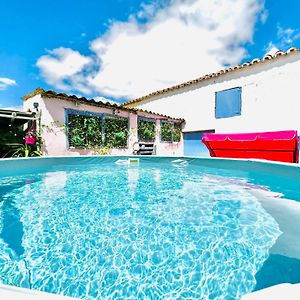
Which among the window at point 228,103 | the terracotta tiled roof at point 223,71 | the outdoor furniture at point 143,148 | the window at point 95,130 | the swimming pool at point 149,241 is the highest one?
the terracotta tiled roof at point 223,71

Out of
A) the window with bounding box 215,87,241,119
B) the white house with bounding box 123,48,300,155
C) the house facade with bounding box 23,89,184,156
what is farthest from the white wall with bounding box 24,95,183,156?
the window with bounding box 215,87,241,119

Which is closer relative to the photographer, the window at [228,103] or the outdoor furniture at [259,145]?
the outdoor furniture at [259,145]

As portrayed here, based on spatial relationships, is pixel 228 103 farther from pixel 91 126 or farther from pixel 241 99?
pixel 91 126

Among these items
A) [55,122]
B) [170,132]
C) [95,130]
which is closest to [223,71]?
[170,132]

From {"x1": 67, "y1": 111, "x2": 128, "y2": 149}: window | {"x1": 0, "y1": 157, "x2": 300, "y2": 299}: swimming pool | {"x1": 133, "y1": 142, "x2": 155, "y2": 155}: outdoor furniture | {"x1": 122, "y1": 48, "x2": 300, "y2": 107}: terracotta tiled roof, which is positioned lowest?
{"x1": 0, "y1": 157, "x2": 300, "y2": 299}: swimming pool

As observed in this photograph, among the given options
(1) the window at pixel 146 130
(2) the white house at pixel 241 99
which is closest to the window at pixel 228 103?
(2) the white house at pixel 241 99

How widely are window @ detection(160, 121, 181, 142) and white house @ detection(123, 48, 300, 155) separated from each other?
55 centimetres

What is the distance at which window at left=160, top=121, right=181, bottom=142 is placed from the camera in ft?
42.7

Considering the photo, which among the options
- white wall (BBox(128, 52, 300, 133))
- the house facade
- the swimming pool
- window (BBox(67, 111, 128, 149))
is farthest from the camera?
window (BBox(67, 111, 128, 149))

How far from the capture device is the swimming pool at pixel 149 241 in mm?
1556

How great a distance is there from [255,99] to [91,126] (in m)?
8.38

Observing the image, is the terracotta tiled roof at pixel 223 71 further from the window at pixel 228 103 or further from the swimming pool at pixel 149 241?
the swimming pool at pixel 149 241

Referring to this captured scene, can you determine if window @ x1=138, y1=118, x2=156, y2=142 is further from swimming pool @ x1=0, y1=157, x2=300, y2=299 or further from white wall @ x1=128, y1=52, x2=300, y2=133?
swimming pool @ x1=0, y1=157, x2=300, y2=299

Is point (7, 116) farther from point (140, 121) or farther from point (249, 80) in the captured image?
point (249, 80)
